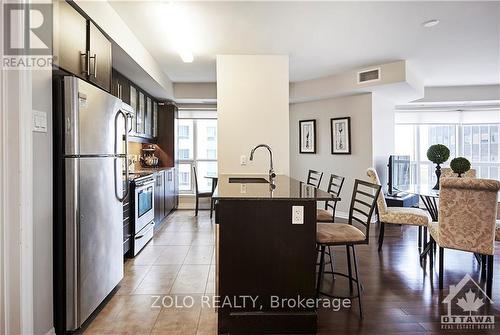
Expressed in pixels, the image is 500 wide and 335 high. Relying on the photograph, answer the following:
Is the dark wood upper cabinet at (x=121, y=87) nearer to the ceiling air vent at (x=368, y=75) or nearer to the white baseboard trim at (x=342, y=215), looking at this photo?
the ceiling air vent at (x=368, y=75)

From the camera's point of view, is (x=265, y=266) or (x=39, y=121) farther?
(x=265, y=266)

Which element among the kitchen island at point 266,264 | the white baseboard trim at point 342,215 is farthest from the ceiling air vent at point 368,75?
the kitchen island at point 266,264

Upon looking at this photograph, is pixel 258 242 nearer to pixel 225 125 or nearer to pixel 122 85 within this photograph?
pixel 225 125

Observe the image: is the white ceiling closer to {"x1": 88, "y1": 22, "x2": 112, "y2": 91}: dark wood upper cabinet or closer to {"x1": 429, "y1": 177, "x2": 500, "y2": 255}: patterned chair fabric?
{"x1": 88, "y1": 22, "x2": 112, "y2": 91}: dark wood upper cabinet

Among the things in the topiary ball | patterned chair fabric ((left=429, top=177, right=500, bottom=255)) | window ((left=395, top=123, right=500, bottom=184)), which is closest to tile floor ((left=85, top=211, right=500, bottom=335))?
patterned chair fabric ((left=429, top=177, right=500, bottom=255))

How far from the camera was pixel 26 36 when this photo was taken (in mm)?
1860

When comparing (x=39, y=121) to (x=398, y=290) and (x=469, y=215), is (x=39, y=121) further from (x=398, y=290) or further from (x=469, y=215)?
(x=469, y=215)

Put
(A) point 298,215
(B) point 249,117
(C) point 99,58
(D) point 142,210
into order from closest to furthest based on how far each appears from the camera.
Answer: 1. (A) point 298,215
2. (C) point 99,58
3. (D) point 142,210
4. (B) point 249,117

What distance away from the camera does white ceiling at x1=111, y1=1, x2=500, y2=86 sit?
302 cm

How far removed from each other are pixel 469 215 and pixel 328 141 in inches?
144

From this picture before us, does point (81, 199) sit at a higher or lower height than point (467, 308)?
higher

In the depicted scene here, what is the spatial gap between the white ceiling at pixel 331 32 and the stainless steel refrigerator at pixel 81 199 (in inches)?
50.2

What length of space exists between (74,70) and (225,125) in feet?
6.87

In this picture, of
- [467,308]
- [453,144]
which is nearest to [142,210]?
[467,308]
